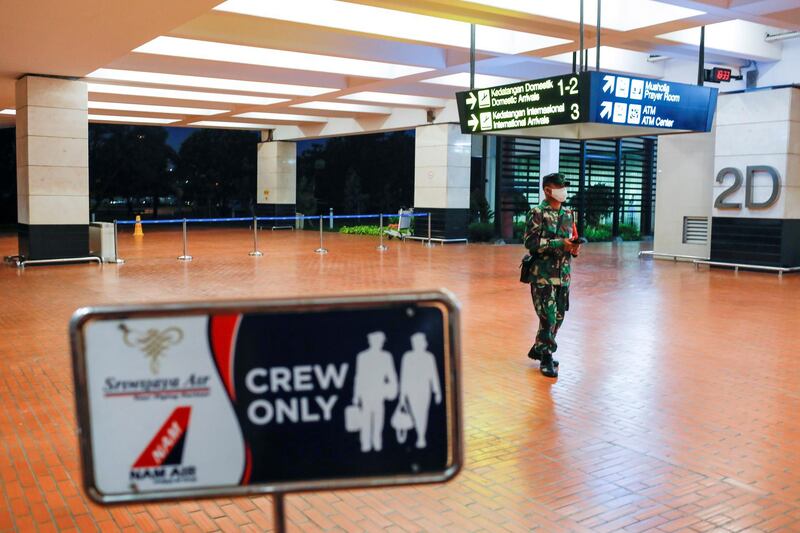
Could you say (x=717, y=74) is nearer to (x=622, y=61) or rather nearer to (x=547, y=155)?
(x=622, y=61)

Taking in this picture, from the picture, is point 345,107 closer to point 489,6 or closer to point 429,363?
point 489,6

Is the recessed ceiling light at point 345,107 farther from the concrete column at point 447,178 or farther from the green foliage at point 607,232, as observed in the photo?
the green foliage at point 607,232

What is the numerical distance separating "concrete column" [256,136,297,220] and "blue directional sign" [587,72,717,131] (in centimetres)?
2147

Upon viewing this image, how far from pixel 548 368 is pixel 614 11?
6775 mm

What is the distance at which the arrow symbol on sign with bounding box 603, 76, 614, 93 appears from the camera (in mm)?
9773

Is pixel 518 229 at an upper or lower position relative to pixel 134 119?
lower

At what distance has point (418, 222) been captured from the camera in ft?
74.6

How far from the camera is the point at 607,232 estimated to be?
24.3 metres

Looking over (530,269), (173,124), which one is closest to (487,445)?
(530,269)

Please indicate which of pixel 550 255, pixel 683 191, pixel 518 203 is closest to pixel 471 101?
pixel 550 255

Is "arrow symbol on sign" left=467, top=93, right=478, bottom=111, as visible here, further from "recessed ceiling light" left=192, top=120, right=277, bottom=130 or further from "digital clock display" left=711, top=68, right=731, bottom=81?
"recessed ceiling light" left=192, top=120, right=277, bottom=130

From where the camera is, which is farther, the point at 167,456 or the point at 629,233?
the point at 629,233

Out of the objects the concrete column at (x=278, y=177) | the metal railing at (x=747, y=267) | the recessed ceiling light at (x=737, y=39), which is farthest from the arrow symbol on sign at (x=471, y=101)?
the concrete column at (x=278, y=177)

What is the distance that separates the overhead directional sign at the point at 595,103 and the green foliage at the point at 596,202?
1385 cm
